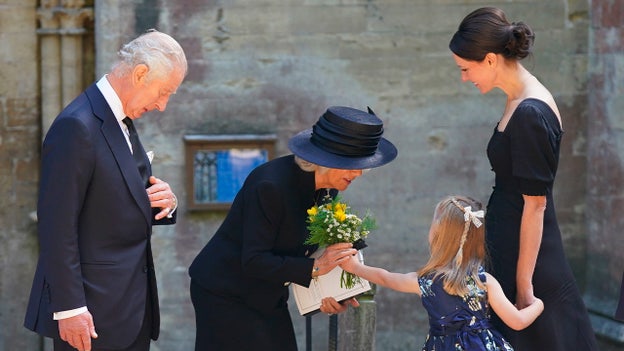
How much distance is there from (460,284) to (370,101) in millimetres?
3090

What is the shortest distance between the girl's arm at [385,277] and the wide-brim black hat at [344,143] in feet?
1.36

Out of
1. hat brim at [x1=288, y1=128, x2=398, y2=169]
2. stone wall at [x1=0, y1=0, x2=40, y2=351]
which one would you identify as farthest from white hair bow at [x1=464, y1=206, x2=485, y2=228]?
stone wall at [x1=0, y1=0, x2=40, y2=351]

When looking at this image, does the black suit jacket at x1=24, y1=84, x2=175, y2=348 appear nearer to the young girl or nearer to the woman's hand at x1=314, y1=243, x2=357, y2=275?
the woman's hand at x1=314, y1=243, x2=357, y2=275

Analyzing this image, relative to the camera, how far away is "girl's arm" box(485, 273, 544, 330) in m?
4.69

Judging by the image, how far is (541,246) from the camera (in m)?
4.81

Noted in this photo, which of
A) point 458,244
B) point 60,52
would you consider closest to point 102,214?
point 458,244

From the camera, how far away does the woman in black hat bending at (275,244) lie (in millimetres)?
5047

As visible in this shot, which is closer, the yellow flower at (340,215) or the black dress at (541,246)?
the black dress at (541,246)

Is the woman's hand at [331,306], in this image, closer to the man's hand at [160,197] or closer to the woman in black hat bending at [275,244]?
the woman in black hat bending at [275,244]

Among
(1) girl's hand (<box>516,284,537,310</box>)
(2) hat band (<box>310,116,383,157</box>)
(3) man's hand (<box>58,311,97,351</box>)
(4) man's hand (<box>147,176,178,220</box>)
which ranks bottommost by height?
(3) man's hand (<box>58,311,97,351</box>)

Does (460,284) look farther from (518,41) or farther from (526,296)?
(518,41)

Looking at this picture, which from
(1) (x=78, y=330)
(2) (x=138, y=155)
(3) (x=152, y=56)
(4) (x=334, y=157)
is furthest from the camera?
(4) (x=334, y=157)

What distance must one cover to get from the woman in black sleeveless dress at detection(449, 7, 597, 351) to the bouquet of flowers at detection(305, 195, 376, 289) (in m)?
0.57

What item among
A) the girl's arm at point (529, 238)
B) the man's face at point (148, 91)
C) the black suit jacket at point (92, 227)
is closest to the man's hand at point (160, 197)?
the black suit jacket at point (92, 227)
